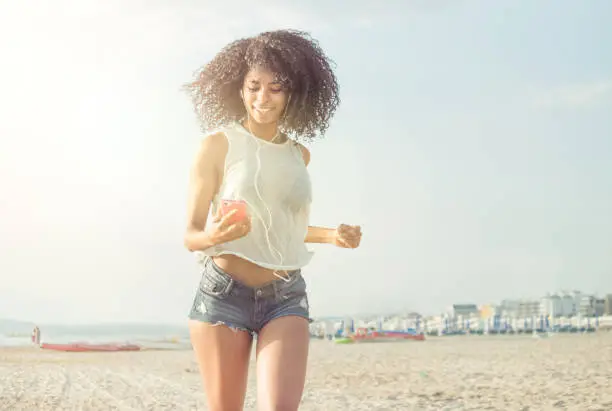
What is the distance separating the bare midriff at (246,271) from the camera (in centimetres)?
294

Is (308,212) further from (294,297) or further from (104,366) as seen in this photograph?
(104,366)

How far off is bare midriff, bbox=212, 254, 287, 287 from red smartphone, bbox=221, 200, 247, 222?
0.24 metres

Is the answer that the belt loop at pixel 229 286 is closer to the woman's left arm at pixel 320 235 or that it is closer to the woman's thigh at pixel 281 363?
the woman's thigh at pixel 281 363

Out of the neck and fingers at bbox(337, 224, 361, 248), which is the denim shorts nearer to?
fingers at bbox(337, 224, 361, 248)

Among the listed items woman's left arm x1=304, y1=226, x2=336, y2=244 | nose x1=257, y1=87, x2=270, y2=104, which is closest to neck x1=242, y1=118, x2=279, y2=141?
nose x1=257, y1=87, x2=270, y2=104

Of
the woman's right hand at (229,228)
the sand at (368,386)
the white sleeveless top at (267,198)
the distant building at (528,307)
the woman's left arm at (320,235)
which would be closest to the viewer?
the woman's right hand at (229,228)

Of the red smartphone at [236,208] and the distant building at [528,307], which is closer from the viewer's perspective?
the red smartphone at [236,208]

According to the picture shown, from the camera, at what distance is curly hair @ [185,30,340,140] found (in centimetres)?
312

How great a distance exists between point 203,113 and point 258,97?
12.6 inches

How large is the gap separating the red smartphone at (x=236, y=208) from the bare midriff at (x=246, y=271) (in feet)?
0.78

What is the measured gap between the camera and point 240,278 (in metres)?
2.94

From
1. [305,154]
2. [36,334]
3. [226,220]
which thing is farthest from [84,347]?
[226,220]

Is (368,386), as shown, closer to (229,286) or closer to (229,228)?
(229,286)

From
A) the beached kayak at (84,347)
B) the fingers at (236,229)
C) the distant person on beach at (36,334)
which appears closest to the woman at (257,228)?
the fingers at (236,229)
